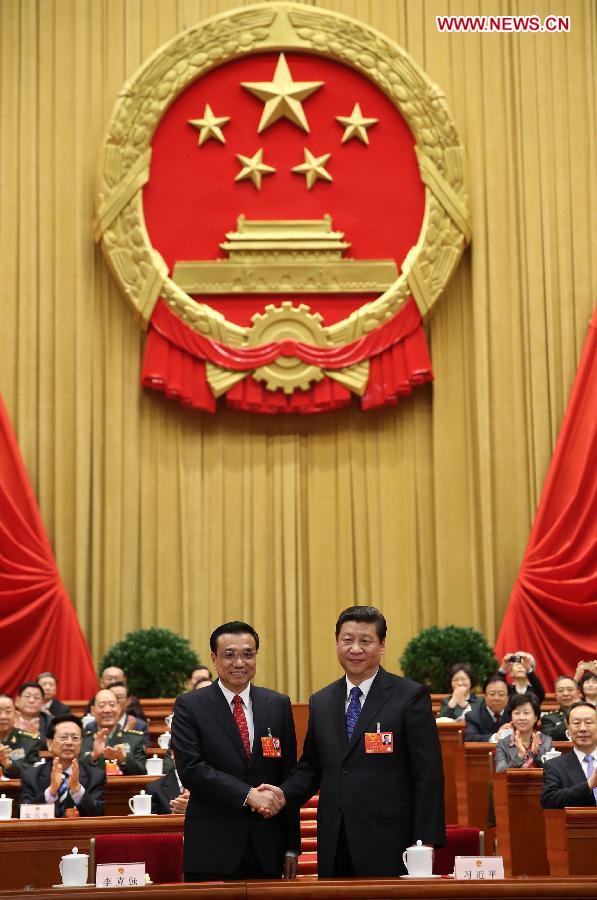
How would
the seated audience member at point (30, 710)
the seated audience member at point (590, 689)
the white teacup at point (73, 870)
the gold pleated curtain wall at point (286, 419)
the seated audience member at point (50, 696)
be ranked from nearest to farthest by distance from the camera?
the white teacup at point (73, 870) → the seated audience member at point (590, 689) → the seated audience member at point (30, 710) → the seated audience member at point (50, 696) → the gold pleated curtain wall at point (286, 419)

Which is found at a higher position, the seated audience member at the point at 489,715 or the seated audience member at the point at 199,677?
the seated audience member at the point at 199,677

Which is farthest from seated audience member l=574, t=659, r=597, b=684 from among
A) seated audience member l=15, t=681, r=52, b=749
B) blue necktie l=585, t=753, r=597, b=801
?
seated audience member l=15, t=681, r=52, b=749

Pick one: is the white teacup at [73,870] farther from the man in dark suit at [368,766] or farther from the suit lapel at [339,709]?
the suit lapel at [339,709]

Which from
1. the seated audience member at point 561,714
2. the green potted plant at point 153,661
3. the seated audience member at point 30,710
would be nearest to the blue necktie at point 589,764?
the seated audience member at point 561,714

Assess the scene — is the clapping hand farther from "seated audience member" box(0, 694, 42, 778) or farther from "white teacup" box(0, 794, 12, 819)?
"seated audience member" box(0, 694, 42, 778)

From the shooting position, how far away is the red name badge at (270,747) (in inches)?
150

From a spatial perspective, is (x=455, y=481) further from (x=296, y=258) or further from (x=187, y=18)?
(x=187, y=18)

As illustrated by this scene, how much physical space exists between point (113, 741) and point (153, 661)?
98.0 inches

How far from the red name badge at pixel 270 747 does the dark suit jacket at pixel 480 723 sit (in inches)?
150

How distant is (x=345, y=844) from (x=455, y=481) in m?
6.52

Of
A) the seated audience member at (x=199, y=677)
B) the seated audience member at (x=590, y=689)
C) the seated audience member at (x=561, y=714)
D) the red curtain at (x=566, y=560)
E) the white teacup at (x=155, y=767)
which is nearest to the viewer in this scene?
the white teacup at (x=155, y=767)

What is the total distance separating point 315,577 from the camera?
10016 mm

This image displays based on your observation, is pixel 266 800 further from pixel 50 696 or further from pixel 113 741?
pixel 50 696

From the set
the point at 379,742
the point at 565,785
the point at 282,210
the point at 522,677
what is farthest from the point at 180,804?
the point at 282,210
